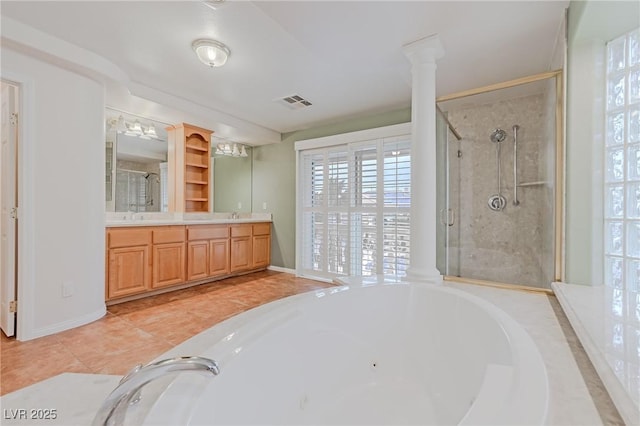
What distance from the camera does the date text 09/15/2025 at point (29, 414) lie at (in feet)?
2.10

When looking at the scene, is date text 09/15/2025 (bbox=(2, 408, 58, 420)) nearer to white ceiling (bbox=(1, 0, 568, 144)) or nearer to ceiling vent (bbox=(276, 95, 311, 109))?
white ceiling (bbox=(1, 0, 568, 144))

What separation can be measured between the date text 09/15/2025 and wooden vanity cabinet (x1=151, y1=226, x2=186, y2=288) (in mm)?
2717

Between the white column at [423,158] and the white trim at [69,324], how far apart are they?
2.65 metres

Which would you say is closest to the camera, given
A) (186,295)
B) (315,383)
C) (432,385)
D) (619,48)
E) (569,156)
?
(315,383)

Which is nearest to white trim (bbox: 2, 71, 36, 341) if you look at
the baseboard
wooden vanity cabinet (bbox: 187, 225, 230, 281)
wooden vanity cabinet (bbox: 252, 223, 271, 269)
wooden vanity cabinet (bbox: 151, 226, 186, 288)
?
the baseboard

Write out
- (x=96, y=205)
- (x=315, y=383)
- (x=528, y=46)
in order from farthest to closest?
1. (x=96, y=205)
2. (x=528, y=46)
3. (x=315, y=383)

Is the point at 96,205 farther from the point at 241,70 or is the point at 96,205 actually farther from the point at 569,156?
the point at 569,156

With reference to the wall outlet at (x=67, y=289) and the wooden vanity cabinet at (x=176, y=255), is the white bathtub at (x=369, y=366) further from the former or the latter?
the wooden vanity cabinet at (x=176, y=255)

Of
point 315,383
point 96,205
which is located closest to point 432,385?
point 315,383

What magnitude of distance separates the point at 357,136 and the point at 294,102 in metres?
0.89

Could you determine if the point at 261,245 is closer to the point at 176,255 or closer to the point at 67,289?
the point at 176,255

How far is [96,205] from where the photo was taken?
2.55 m

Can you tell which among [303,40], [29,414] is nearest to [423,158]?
[303,40]

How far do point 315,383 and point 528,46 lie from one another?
2.70 metres
